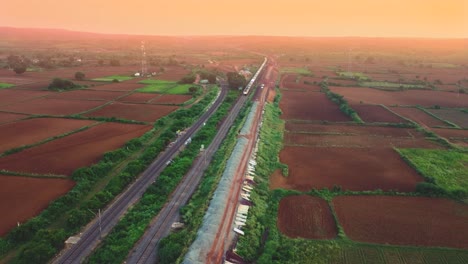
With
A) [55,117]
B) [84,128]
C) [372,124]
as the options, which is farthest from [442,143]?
[55,117]

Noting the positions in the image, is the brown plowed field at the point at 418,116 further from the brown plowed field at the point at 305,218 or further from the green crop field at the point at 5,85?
the green crop field at the point at 5,85

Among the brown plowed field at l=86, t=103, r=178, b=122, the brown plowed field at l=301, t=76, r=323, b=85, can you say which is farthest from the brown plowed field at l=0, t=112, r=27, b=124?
the brown plowed field at l=301, t=76, r=323, b=85

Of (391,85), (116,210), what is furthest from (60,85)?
(391,85)

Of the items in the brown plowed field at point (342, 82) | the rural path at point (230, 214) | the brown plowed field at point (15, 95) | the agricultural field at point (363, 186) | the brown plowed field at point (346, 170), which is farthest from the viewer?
the brown plowed field at point (342, 82)

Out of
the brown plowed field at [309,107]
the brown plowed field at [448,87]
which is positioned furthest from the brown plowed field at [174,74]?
the brown plowed field at [448,87]

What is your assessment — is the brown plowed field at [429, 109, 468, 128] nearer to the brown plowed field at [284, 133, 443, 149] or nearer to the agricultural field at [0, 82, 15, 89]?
the brown plowed field at [284, 133, 443, 149]

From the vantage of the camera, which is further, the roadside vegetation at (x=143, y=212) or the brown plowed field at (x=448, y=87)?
the brown plowed field at (x=448, y=87)
